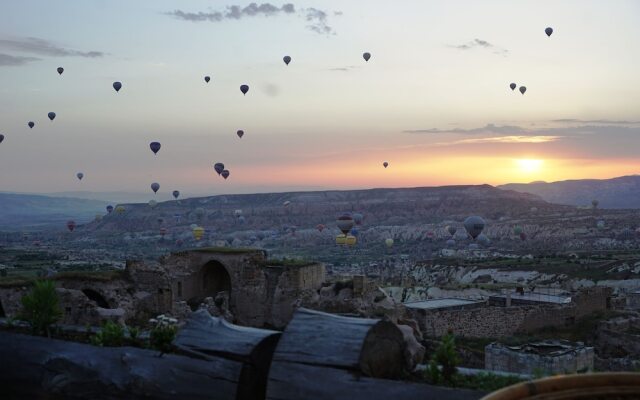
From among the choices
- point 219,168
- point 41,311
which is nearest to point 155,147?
point 219,168

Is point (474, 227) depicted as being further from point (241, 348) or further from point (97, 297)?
point (241, 348)


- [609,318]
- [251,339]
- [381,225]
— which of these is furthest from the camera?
[381,225]

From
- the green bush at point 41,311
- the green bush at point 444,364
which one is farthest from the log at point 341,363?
the green bush at point 41,311

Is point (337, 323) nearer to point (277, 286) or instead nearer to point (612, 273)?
point (277, 286)

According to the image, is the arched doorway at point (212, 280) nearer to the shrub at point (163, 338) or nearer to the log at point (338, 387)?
the shrub at point (163, 338)

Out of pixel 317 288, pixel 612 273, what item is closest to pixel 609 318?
pixel 317 288

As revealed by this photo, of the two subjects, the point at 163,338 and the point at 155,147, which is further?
the point at 155,147
